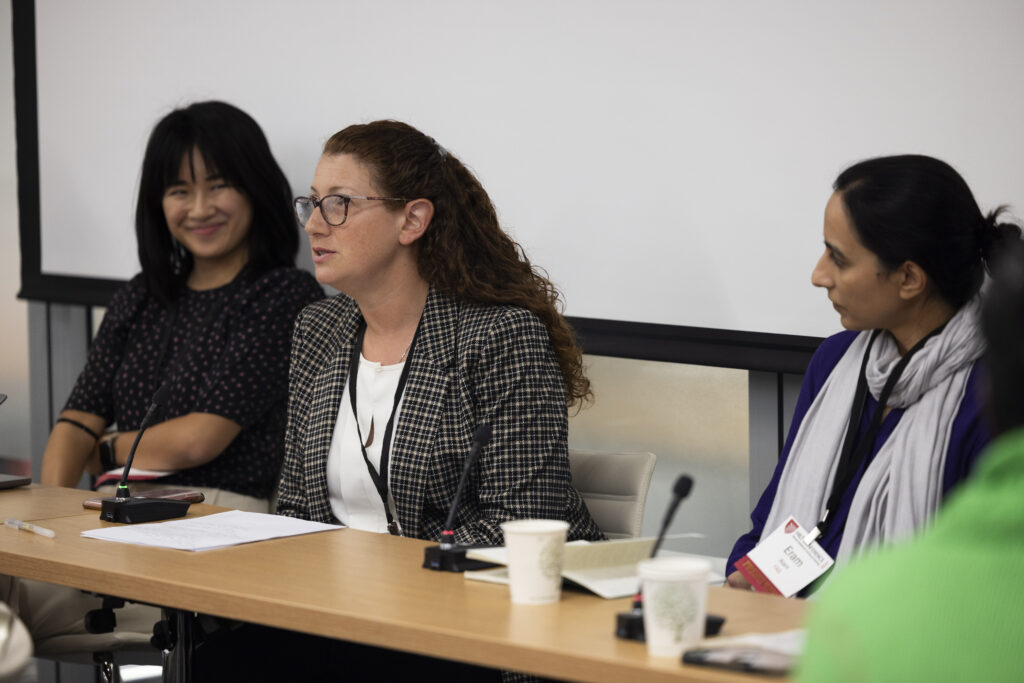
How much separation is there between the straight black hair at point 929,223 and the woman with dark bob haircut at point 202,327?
5.19ft

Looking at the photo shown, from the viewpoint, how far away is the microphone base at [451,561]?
179cm

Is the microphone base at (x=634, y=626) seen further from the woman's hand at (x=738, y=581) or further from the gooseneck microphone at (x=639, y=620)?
the woman's hand at (x=738, y=581)

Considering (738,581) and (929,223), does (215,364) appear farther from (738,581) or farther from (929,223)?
(929,223)

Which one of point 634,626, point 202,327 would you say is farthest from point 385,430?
point 634,626

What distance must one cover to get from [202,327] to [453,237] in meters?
0.97

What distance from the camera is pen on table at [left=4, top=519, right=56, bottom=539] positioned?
6.75ft

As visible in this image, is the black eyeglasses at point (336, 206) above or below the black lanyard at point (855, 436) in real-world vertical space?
above

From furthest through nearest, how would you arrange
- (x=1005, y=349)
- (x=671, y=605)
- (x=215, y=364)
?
(x=215, y=364) < (x=671, y=605) < (x=1005, y=349)

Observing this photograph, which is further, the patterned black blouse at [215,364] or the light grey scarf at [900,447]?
the patterned black blouse at [215,364]

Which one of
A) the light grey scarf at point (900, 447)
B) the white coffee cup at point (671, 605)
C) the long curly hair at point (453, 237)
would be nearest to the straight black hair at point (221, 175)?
the long curly hair at point (453, 237)

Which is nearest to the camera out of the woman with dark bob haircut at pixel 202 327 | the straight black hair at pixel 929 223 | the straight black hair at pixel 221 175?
the straight black hair at pixel 929 223

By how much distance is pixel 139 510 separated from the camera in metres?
2.21

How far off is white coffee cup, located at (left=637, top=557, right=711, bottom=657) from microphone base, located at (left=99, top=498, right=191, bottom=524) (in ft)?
3.90

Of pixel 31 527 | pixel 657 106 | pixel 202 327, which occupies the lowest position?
pixel 31 527
